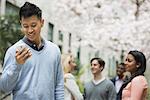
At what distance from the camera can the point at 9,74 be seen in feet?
15.1

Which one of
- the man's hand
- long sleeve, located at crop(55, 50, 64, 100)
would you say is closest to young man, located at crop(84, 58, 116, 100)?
long sleeve, located at crop(55, 50, 64, 100)

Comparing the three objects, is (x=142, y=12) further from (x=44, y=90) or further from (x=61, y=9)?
(x=44, y=90)

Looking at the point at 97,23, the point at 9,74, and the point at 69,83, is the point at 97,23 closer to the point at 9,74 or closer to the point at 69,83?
the point at 69,83

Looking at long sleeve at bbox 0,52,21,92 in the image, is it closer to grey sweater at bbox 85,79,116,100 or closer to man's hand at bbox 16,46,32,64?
man's hand at bbox 16,46,32,64

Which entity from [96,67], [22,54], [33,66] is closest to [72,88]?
[96,67]

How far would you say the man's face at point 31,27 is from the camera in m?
4.77

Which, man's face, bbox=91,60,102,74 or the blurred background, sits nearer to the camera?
man's face, bbox=91,60,102,74

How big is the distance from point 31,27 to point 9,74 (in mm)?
422

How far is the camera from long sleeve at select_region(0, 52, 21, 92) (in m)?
4.57

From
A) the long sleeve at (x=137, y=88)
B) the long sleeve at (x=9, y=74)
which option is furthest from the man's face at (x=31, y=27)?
the long sleeve at (x=137, y=88)

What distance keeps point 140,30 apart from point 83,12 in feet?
15.1

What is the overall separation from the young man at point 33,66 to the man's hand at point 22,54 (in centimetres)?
14

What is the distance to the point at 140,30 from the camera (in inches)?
846

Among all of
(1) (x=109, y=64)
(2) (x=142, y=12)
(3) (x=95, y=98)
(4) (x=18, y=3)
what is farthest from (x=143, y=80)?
(1) (x=109, y=64)
